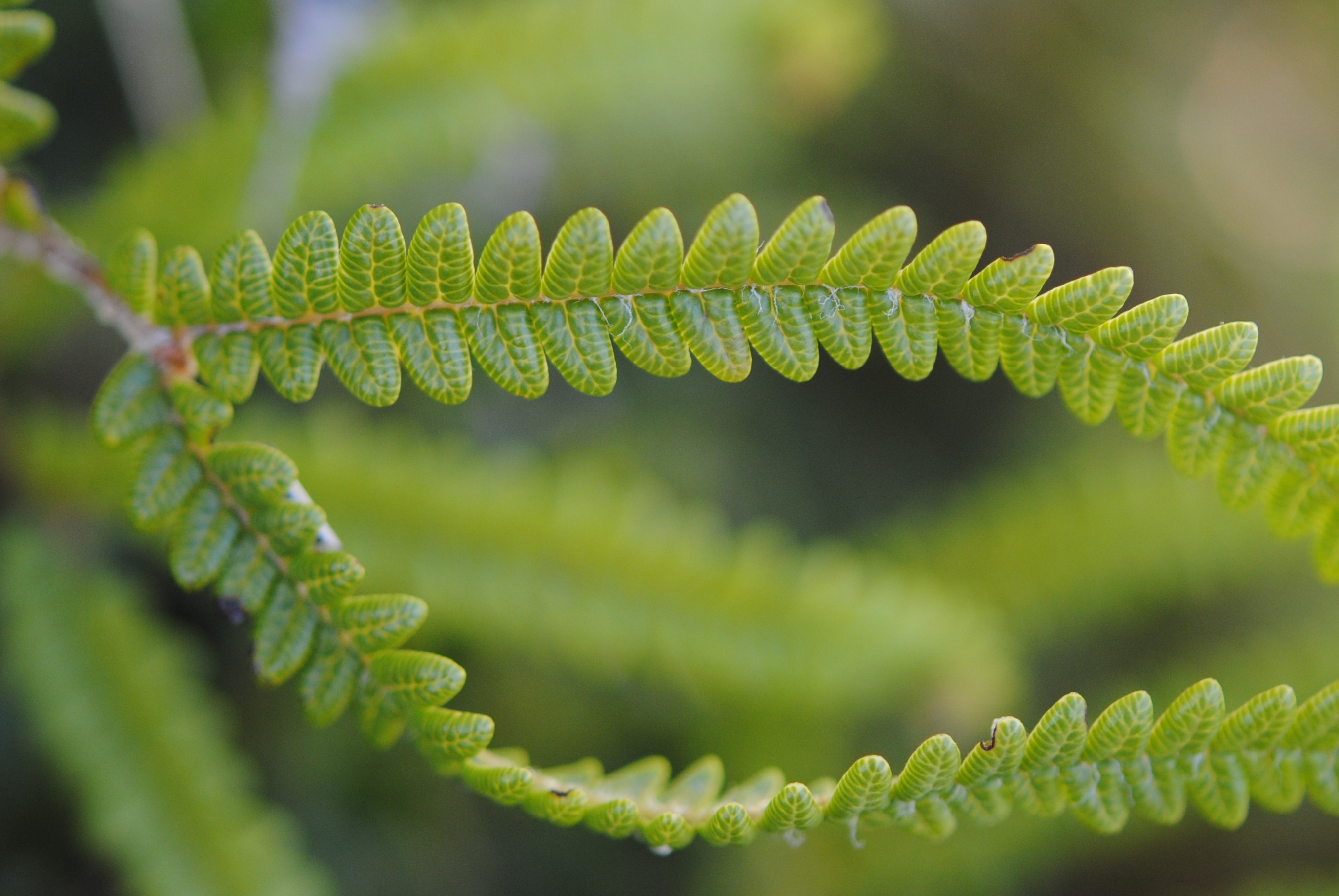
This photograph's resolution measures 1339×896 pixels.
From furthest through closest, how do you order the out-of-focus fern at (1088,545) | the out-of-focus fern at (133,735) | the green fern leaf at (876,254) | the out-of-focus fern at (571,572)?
the out-of-focus fern at (1088,545)
the out-of-focus fern at (571,572)
the out-of-focus fern at (133,735)
the green fern leaf at (876,254)

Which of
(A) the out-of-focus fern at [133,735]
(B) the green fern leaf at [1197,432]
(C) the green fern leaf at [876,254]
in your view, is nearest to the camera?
(C) the green fern leaf at [876,254]

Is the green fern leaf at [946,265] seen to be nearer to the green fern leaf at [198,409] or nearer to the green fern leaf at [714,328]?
the green fern leaf at [714,328]

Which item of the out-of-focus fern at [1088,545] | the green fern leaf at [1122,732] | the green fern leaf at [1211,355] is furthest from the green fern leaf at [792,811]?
the out-of-focus fern at [1088,545]

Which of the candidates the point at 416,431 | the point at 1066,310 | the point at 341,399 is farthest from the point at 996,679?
the point at 341,399

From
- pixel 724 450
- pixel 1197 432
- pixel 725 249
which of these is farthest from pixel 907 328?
pixel 724 450

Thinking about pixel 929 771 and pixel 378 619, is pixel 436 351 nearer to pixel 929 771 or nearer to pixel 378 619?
pixel 378 619
